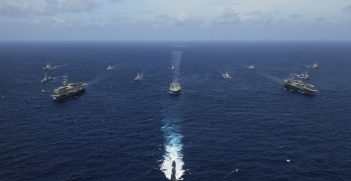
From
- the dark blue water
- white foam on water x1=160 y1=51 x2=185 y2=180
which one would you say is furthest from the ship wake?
the dark blue water

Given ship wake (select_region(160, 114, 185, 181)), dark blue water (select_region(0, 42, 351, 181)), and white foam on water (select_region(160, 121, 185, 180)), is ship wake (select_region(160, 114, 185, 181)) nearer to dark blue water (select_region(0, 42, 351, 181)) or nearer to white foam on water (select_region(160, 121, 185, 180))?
white foam on water (select_region(160, 121, 185, 180))

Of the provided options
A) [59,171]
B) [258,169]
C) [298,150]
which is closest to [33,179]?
[59,171]

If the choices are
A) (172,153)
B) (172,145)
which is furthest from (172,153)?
(172,145)

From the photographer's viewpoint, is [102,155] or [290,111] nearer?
[102,155]

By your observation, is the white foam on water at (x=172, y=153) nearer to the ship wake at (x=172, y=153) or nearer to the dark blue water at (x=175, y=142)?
the ship wake at (x=172, y=153)

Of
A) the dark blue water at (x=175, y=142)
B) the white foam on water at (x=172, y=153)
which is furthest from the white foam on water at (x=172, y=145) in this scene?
the dark blue water at (x=175, y=142)

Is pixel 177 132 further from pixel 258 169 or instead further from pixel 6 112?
pixel 6 112

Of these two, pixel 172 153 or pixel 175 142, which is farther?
pixel 175 142

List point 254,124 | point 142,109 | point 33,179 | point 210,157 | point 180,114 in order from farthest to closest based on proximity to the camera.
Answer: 1. point 142,109
2. point 180,114
3. point 254,124
4. point 210,157
5. point 33,179

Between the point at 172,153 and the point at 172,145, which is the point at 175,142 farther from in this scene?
the point at 172,153

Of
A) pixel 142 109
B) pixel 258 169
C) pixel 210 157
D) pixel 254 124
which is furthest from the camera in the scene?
pixel 142 109

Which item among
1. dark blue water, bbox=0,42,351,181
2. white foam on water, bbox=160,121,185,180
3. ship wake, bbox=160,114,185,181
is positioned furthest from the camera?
dark blue water, bbox=0,42,351,181
